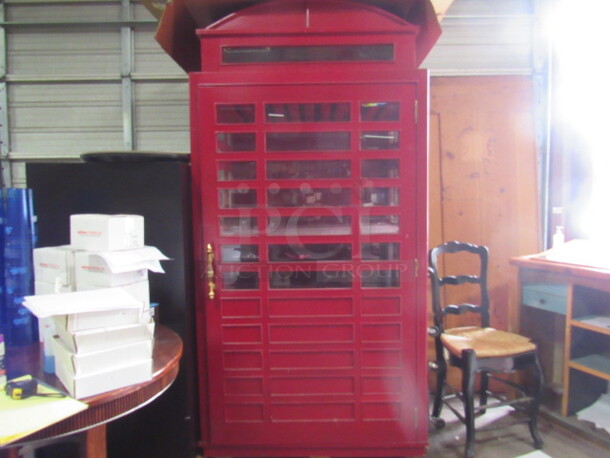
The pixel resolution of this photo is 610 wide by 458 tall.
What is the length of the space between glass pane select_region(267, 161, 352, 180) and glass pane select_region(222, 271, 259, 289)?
22.4 inches

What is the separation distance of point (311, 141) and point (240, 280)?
89 centimetres

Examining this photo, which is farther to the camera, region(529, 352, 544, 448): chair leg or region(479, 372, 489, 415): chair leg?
region(479, 372, 489, 415): chair leg

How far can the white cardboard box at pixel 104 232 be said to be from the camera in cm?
149

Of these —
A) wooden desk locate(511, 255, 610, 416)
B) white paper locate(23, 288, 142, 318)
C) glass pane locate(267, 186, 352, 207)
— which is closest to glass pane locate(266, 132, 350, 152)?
glass pane locate(267, 186, 352, 207)

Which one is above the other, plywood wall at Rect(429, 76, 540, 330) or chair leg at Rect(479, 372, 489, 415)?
plywood wall at Rect(429, 76, 540, 330)

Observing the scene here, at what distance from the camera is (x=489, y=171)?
2.72m

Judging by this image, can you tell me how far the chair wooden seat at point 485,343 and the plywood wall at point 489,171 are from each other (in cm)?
51

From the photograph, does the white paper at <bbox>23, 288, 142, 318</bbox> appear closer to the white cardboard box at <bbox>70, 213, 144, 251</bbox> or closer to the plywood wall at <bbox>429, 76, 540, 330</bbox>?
the white cardboard box at <bbox>70, 213, 144, 251</bbox>

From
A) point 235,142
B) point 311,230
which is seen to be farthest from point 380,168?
point 235,142

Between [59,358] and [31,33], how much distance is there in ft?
9.52

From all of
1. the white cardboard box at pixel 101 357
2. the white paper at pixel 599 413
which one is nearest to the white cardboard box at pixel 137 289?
the white cardboard box at pixel 101 357

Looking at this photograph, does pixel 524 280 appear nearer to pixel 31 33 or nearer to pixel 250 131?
pixel 250 131

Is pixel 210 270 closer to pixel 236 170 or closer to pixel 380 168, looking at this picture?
pixel 236 170

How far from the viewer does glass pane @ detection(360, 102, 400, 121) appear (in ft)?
6.28
